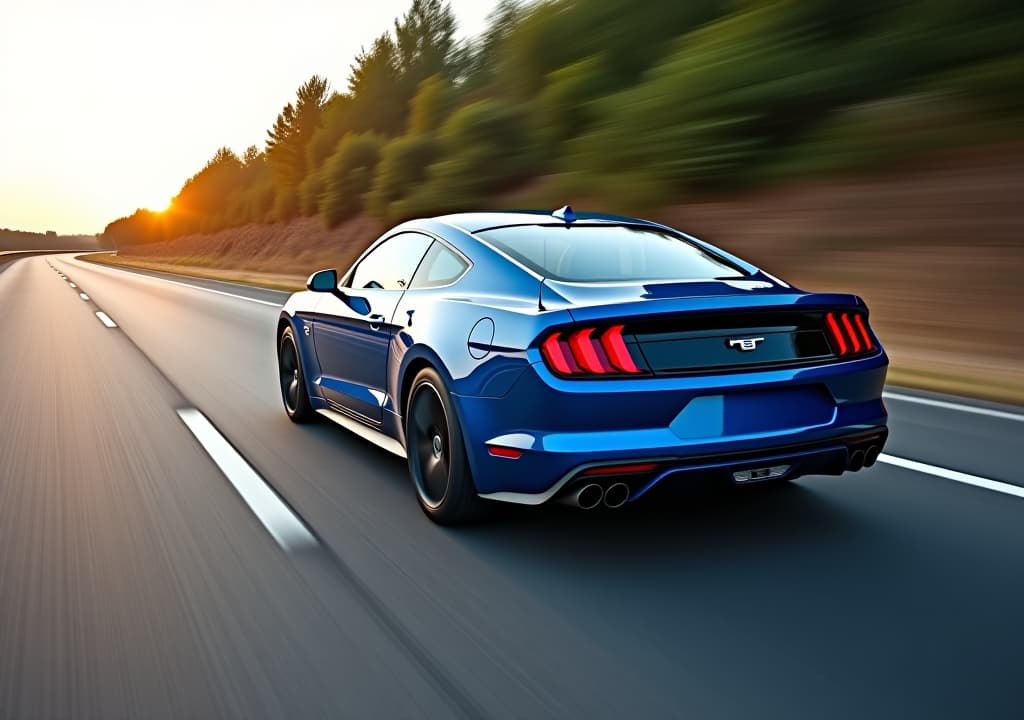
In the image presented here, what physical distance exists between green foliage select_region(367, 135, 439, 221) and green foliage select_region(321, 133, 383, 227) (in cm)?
1147

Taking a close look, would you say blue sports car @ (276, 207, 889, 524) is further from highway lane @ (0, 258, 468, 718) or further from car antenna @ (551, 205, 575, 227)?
highway lane @ (0, 258, 468, 718)

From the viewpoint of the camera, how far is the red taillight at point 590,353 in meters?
3.72

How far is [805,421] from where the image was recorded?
390cm

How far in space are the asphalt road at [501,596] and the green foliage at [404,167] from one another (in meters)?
29.7

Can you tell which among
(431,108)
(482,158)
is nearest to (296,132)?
(431,108)

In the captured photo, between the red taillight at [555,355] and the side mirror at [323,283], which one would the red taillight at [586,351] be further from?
the side mirror at [323,283]

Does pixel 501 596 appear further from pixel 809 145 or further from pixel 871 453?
pixel 809 145

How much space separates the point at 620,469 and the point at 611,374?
35 cm

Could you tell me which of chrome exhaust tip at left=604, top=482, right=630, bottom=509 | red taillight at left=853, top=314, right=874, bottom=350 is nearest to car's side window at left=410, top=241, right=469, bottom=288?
chrome exhaust tip at left=604, top=482, right=630, bottom=509

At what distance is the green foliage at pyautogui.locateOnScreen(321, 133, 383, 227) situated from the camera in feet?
158

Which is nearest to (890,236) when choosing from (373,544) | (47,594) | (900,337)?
(900,337)

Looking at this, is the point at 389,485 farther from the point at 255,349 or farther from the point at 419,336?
the point at 255,349

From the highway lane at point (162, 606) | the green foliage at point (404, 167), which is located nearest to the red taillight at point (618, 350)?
the highway lane at point (162, 606)

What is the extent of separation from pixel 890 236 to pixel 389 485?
955cm
